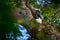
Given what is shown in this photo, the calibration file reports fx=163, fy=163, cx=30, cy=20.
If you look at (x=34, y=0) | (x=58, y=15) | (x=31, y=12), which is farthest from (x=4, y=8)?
(x=34, y=0)

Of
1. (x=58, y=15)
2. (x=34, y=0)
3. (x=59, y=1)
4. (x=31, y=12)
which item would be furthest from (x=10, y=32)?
(x=34, y=0)

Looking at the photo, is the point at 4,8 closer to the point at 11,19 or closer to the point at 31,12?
the point at 11,19

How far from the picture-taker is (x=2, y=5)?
0.40 m

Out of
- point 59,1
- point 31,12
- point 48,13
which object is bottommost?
point 48,13

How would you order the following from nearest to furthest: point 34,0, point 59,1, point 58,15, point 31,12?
1. point 59,1
2. point 31,12
3. point 58,15
4. point 34,0

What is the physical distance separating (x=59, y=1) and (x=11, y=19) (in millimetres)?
568

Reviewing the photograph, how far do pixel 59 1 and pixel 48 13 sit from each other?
1.10 metres

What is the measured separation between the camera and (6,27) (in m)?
0.40

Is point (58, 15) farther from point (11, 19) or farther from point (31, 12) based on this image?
point (11, 19)

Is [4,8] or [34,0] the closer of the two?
[4,8]

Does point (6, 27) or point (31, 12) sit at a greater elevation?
point (6, 27)

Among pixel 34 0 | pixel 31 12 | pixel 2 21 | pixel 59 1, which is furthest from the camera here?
pixel 34 0

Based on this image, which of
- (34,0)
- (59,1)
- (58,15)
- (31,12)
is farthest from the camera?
(34,0)

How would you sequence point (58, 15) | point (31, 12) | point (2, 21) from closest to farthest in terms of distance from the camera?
1. point (2, 21)
2. point (31, 12)
3. point (58, 15)
